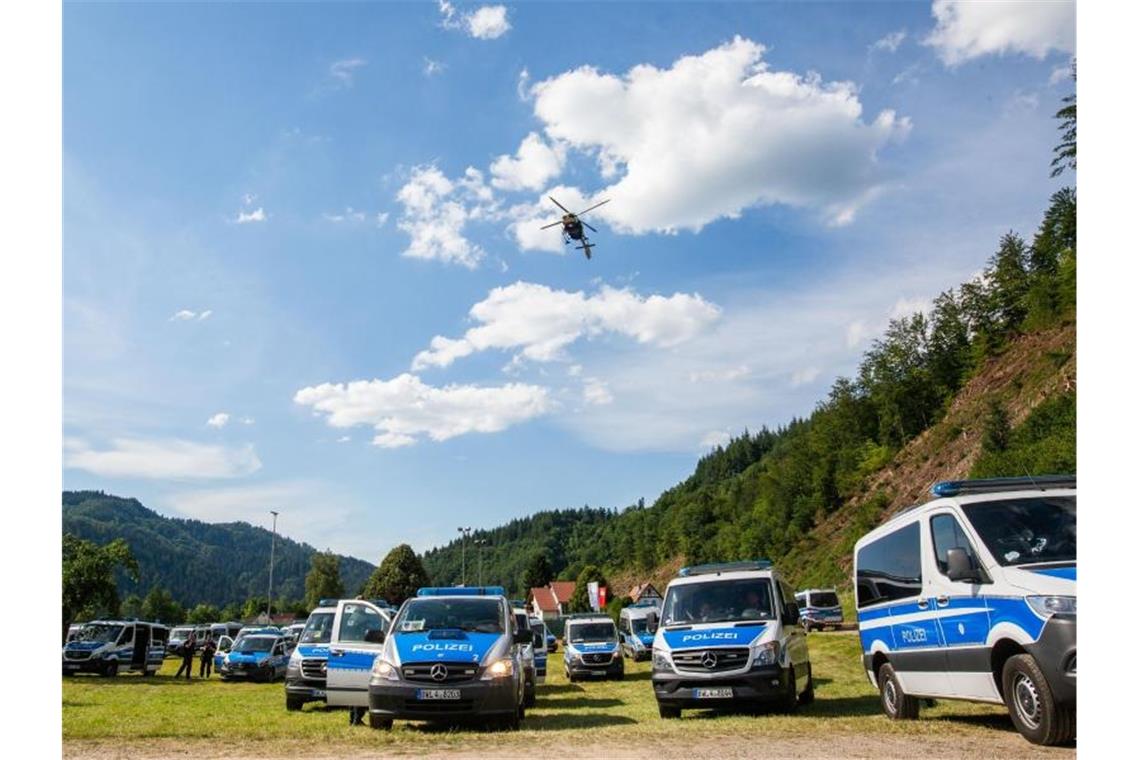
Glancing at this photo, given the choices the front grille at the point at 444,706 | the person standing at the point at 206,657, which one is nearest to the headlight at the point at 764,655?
the front grille at the point at 444,706

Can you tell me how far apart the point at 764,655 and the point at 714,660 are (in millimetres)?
684

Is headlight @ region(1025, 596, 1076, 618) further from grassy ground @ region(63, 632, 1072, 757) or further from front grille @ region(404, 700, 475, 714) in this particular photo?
front grille @ region(404, 700, 475, 714)

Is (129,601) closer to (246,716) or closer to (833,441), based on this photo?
(833,441)

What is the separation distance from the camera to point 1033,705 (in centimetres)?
831

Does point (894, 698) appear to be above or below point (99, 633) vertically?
above

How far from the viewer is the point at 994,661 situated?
8844 millimetres

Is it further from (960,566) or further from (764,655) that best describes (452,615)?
(960,566)

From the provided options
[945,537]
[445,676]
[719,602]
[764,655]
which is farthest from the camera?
[719,602]

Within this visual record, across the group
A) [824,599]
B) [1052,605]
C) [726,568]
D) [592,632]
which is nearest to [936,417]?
[824,599]

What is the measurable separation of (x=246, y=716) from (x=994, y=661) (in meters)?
12.5

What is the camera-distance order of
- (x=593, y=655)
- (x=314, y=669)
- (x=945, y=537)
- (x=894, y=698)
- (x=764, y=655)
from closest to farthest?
(x=945, y=537) → (x=894, y=698) → (x=764, y=655) → (x=314, y=669) → (x=593, y=655)

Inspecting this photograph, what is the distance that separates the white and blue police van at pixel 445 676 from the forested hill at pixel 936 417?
42123 mm

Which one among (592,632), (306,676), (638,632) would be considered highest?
(306,676)

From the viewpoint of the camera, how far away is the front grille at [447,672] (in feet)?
38.0
